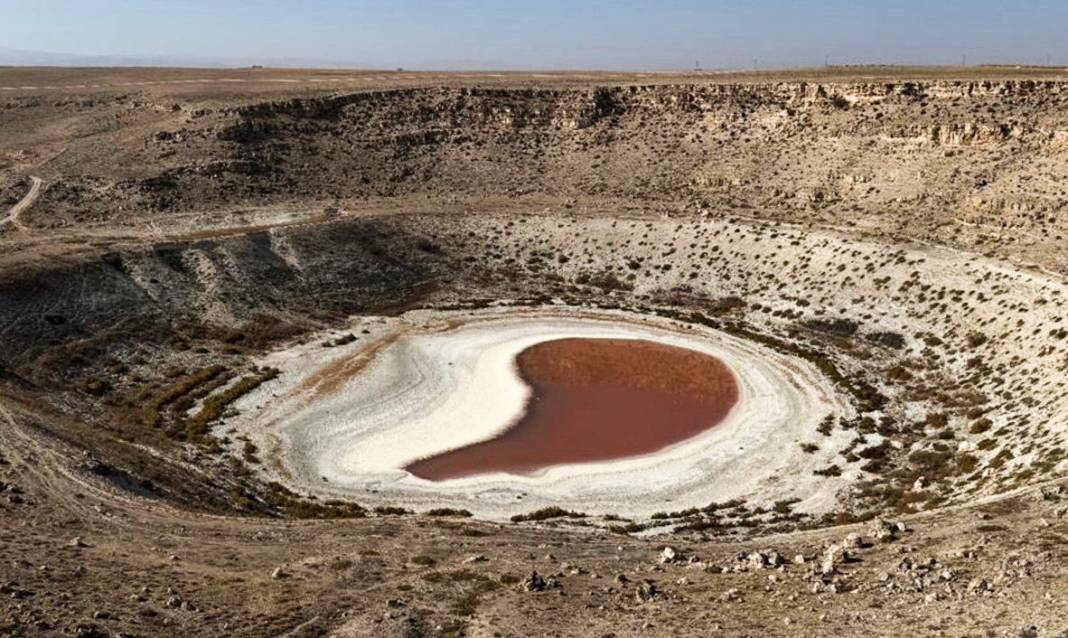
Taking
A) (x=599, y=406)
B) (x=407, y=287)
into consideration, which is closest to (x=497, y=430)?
(x=599, y=406)

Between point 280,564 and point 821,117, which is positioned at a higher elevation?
point 821,117

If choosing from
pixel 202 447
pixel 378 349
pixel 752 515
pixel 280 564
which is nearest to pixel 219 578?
pixel 280 564

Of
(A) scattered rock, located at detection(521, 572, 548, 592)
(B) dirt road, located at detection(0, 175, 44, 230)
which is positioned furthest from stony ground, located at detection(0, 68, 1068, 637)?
(B) dirt road, located at detection(0, 175, 44, 230)

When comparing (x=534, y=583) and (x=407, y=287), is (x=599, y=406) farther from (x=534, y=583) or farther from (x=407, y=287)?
(x=534, y=583)

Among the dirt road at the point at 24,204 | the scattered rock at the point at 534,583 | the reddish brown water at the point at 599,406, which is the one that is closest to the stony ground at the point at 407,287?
the scattered rock at the point at 534,583

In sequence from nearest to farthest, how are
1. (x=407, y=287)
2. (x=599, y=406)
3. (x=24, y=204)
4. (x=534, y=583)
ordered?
(x=534, y=583)
(x=599, y=406)
(x=407, y=287)
(x=24, y=204)

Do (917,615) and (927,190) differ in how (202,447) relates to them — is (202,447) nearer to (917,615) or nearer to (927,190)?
(917,615)
